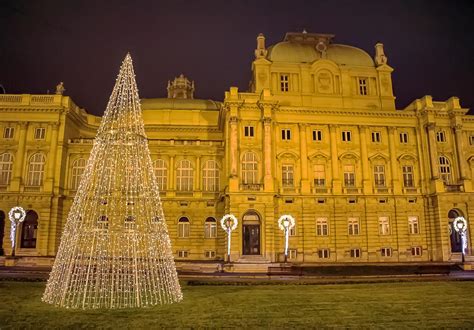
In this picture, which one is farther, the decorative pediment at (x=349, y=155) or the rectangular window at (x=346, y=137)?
the rectangular window at (x=346, y=137)

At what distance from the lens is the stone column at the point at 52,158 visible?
3866 centimetres

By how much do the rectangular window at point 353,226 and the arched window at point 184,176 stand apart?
17.0m

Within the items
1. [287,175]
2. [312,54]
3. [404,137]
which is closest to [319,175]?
[287,175]

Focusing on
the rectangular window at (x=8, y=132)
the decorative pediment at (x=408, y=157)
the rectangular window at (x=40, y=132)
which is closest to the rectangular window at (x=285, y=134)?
the decorative pediment at (x=408, y=157)

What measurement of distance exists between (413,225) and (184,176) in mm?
24652

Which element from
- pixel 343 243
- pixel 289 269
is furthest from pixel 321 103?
pixel 289 269

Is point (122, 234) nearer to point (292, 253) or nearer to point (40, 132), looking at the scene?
point (292, 253)

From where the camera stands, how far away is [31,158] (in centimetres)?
4006

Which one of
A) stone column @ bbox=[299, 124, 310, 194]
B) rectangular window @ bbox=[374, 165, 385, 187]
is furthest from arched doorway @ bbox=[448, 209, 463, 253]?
stone column @ bbox=[299, 124, 310, 194]

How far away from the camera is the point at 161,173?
42.2 meters

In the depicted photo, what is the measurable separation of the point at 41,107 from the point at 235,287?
Result: 30574mm

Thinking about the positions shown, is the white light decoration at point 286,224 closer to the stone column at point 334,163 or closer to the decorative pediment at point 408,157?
the stone column at point 334,163

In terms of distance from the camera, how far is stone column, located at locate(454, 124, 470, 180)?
40875mm

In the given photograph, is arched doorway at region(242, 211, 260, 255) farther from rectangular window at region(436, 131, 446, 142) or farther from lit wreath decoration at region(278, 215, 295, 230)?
rectangular window at region(436, 131, 446, 142)
